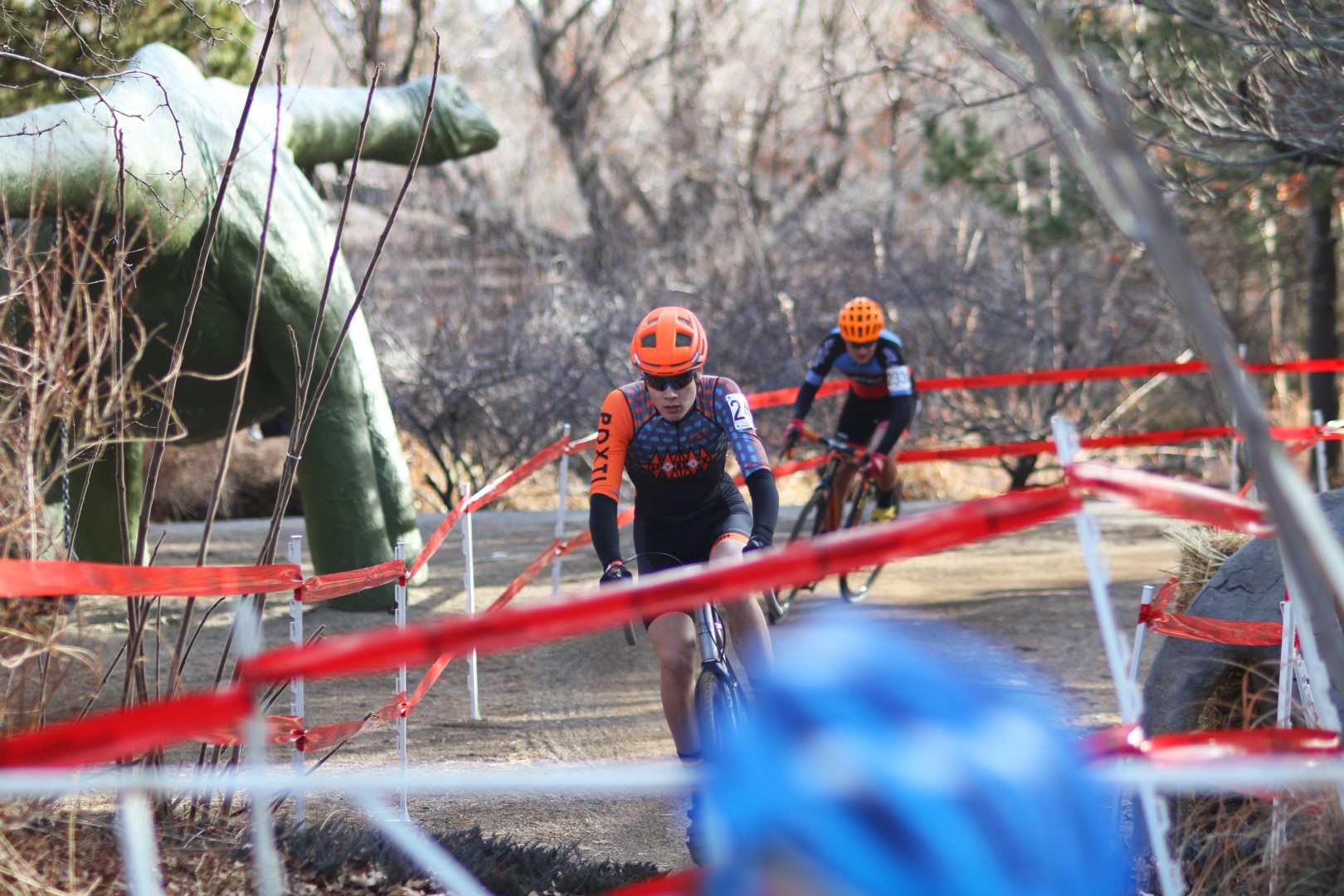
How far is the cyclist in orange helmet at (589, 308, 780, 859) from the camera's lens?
4.71 metres

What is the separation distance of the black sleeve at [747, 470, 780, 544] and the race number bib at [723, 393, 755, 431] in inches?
10.0

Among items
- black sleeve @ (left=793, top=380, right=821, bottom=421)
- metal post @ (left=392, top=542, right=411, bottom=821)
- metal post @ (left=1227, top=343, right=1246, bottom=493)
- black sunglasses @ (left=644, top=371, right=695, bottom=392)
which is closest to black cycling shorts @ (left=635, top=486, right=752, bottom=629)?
black sunglasses @ (left=644, top=371, right=695, bottom=392)

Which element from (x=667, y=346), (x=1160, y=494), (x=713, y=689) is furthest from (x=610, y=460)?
(x=1160, y=494)

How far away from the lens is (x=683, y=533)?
5016mm

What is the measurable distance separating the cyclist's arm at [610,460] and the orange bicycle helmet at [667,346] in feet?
0.69

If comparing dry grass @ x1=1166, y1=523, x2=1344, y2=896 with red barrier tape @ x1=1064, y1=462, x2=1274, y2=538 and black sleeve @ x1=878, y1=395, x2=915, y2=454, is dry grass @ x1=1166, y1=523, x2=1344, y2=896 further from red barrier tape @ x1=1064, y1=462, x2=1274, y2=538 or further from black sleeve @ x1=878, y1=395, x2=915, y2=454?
black sleeve @ x1=878, y1=395, x2=915, y2=454

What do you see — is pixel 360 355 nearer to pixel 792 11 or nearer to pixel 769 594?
pixel 769 594

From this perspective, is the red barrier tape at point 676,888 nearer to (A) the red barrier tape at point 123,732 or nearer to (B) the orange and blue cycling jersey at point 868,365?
(A) the red barrier tape at point 123,732

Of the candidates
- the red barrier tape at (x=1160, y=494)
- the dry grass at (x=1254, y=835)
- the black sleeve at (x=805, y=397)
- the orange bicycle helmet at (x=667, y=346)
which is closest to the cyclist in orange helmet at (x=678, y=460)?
the orange bicycle helmet at (x=667, y=346)

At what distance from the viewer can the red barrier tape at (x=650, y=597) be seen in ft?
5.44

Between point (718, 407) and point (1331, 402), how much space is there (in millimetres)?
10718

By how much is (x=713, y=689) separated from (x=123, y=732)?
2622 mm

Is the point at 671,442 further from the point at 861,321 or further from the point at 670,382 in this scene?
the point at 861,321

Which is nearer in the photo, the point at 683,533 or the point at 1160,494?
the point at 1160,494
